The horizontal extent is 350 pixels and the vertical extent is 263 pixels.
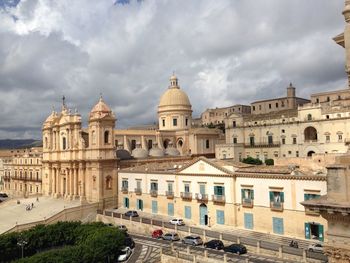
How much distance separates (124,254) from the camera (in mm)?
28359

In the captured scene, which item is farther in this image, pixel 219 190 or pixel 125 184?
pixel 125 184

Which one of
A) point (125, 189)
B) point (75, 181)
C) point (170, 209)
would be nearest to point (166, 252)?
point (170, 209)

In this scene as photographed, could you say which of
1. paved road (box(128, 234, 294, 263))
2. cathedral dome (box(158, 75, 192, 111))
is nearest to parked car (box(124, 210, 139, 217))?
paved road (box(128, 234, 294, 263))

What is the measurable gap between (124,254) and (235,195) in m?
10.4

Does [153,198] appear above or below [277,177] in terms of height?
below

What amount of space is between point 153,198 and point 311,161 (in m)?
16.1

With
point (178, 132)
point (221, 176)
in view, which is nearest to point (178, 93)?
point (178, 132)

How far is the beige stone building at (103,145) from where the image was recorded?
150 ft

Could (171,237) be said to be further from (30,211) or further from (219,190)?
(30,211)

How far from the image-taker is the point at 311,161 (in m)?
34.7

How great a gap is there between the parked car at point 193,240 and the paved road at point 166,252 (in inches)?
20.7

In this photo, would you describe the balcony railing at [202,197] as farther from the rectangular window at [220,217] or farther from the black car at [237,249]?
the black car at [237,249]

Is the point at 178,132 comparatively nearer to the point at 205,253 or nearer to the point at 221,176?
the point at 221,176

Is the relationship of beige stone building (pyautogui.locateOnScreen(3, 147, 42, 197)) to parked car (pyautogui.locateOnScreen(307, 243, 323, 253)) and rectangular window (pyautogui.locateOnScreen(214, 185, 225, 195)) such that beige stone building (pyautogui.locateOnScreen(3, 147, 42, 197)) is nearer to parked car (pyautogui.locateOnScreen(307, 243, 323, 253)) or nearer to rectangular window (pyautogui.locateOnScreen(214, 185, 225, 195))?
rectangular window (pyautogui.locateOnScreen(214, 185, 225, 195))
